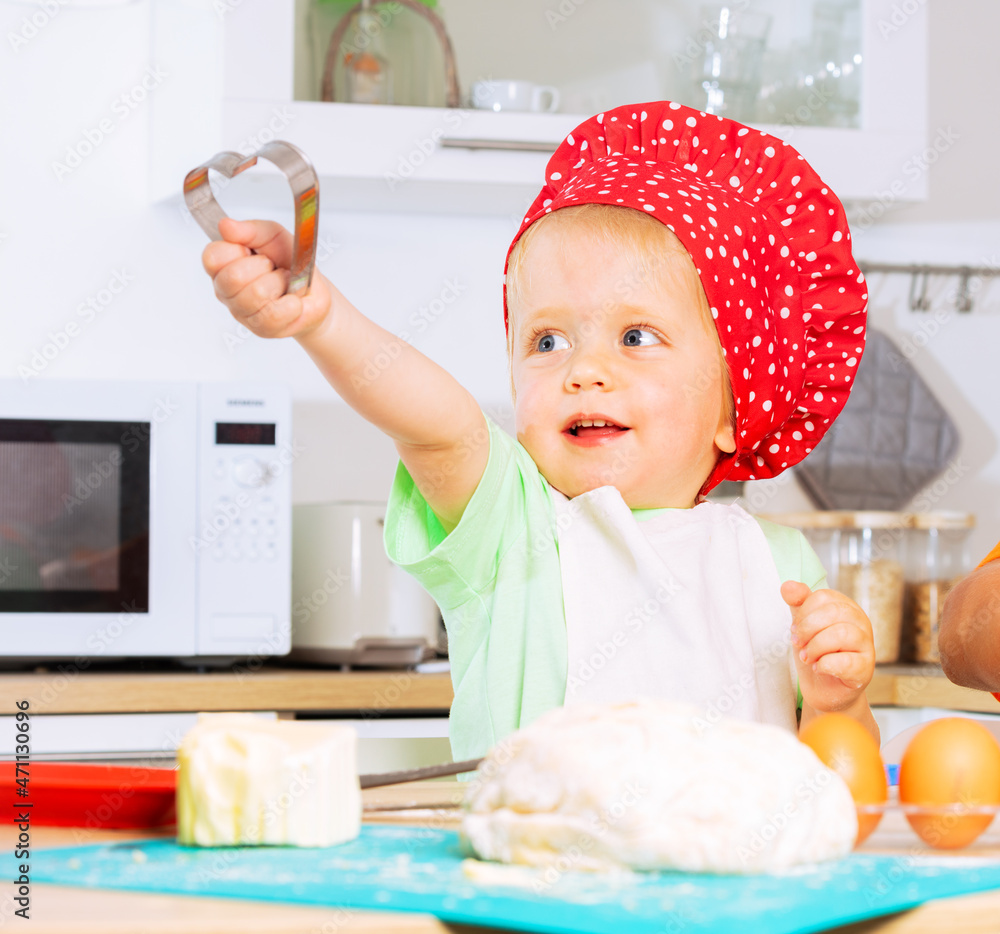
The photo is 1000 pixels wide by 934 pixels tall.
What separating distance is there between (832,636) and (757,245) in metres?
0.34

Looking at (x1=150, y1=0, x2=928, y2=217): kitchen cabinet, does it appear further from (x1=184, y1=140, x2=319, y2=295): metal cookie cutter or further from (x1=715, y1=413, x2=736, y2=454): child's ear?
(x1=184, y1=140, x2=319, y2=295): metal cookie cutter

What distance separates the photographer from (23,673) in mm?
1498

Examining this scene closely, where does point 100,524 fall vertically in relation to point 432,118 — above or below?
below

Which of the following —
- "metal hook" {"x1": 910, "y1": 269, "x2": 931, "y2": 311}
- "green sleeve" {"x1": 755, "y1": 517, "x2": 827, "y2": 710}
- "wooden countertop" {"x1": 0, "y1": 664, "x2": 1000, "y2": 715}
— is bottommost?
"wooden countertop" {"x1": 0, "y1": 664, "x2": 1000, "y2": 715}

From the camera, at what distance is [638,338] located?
0.79 m

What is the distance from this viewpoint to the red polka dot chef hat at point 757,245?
2.72 feet

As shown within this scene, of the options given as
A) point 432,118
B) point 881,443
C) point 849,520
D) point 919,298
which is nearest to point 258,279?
point 432,118

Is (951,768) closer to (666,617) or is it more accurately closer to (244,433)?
(666,617)

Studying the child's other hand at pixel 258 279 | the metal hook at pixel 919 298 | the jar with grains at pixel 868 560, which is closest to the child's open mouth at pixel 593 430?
the child's other hand at pixel 258 279

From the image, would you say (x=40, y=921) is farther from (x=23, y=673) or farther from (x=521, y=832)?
(x=23, y=673)

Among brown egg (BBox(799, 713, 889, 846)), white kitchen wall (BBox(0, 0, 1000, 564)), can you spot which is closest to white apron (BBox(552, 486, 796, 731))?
brown egg (BBox(799, 713, 889, 846))

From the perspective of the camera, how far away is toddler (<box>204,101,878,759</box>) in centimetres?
74

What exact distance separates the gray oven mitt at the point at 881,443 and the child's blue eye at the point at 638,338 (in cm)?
125

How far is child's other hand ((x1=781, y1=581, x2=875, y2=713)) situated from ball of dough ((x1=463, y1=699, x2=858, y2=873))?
0.70 feet
